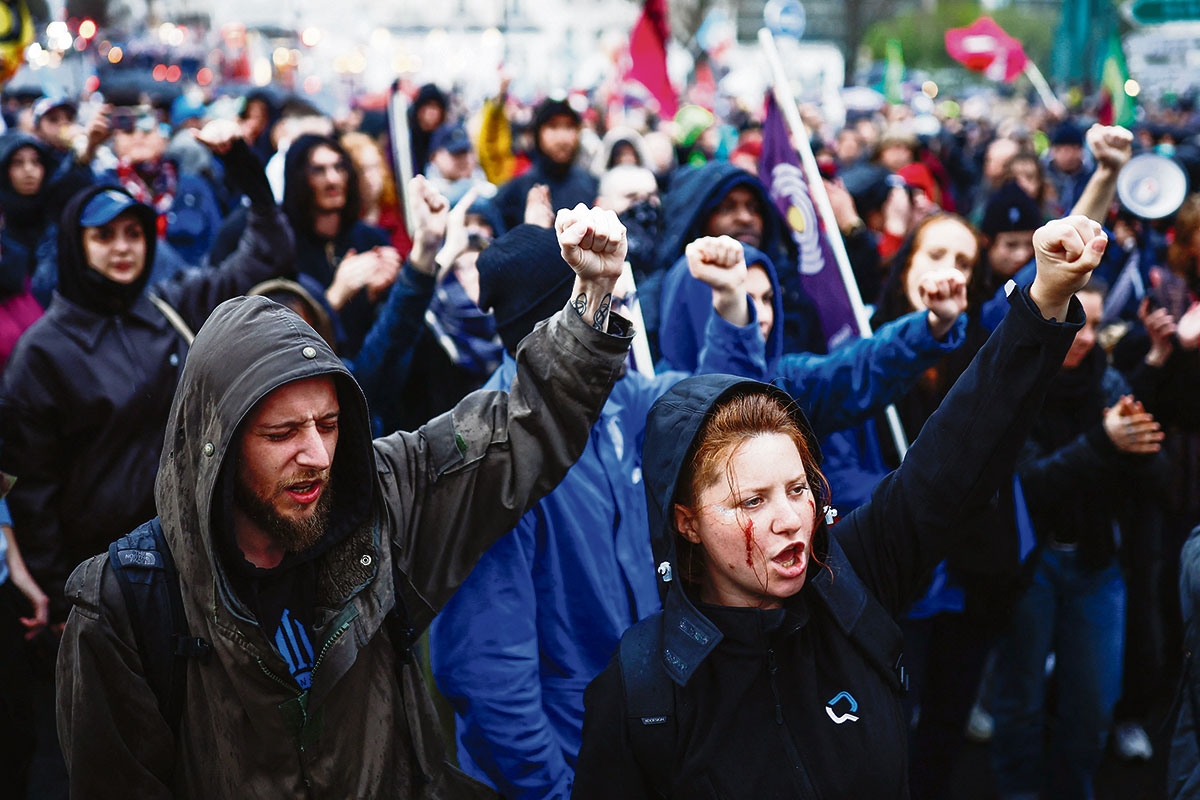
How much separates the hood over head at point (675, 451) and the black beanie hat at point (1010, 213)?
3383 mm

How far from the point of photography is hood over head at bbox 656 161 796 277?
4.21 m

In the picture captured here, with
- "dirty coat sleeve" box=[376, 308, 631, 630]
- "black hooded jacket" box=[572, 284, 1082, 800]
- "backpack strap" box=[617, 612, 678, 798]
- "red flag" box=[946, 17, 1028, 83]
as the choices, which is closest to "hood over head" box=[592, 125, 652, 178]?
"dirty coat sleeve" box=[376, 308, 631, 630]

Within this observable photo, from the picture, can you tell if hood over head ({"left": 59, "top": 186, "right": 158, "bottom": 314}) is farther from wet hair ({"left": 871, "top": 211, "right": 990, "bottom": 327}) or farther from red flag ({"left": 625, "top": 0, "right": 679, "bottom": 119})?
red flag ({"left": 625, "top": 0, "right": 679, "bottom": 119})

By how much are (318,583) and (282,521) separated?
14 centimetres

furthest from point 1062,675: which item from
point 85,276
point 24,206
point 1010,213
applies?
point 24,206

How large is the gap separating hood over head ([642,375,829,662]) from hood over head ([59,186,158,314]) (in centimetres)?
248

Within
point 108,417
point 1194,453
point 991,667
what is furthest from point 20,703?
point 1194,453

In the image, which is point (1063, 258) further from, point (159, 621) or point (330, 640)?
Result: point (159, 621)

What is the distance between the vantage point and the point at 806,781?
6.24 feet

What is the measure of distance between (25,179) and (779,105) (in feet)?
15.7

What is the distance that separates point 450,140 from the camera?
9320 millimetres

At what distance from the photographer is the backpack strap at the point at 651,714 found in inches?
76.3

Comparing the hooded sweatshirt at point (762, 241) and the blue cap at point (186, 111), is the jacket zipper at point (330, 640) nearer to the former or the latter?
the hooded sweatshirt at point (762, 241)

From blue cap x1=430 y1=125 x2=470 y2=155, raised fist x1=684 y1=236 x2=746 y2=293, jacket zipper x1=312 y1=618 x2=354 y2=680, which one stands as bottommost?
jacket zipper x1=312 y1=618 x2=354 y2=680
